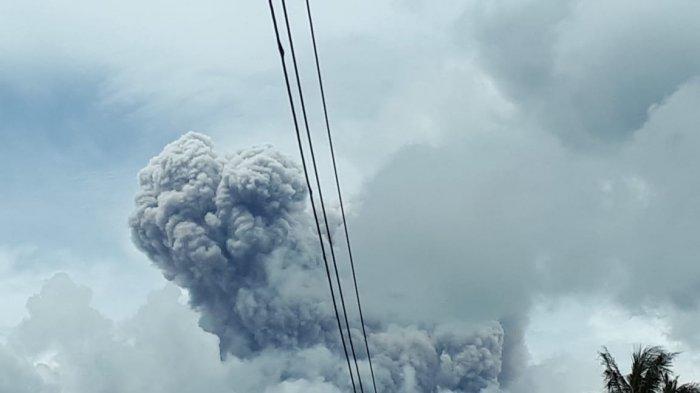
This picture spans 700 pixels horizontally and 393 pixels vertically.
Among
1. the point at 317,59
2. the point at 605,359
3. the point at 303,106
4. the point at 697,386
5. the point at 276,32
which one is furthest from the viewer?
the point at 605,359

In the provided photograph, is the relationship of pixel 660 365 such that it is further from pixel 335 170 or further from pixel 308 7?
pixel 308 7

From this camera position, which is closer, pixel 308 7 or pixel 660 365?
pixel 308 7

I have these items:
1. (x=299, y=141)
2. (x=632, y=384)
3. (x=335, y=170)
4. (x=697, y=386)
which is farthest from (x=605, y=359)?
(x=299, y=141)

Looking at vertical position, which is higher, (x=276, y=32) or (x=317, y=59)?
(x=317, y=59)

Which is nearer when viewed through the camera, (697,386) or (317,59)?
(317,59)

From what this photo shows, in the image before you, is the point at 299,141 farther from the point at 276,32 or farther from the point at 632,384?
the point at 632,384

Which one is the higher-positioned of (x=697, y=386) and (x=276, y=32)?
(x=697, y=386)

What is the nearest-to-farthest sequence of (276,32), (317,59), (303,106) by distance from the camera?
(276,32) → (303,106) → (317,59)

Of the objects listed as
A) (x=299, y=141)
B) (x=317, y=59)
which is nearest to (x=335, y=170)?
(x=299, y=141)

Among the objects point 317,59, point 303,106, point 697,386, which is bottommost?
point 303,106
